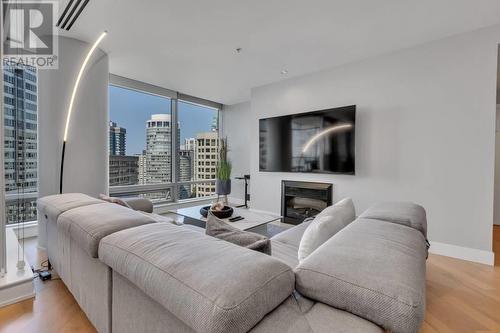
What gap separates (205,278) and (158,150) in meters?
4.54

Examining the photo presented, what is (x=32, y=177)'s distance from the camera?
3.03m

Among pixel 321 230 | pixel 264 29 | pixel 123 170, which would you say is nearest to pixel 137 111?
pixel 123 170

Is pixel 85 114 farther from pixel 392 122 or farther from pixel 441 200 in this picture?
pixel 441 200

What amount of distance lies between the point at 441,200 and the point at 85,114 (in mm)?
4557

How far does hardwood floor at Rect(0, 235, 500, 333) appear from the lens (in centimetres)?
153

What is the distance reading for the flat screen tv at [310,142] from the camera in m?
3.42

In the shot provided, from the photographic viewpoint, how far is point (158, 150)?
4824mm

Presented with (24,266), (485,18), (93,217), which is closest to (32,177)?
(24,266)

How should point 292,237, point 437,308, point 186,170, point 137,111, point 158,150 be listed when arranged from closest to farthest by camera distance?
point 437,308 → point 292,237 → point 137,111 → point 158,150 → point 186,170

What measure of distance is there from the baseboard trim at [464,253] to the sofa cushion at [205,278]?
303cm

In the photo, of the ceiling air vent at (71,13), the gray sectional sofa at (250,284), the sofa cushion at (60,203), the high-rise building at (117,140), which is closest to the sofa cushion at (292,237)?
the gray sectional sofa at (250,284)

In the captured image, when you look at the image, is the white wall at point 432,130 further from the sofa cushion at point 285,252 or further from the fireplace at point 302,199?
the sofa cushion at point 285,252

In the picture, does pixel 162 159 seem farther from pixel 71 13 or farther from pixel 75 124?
pixel 71 13

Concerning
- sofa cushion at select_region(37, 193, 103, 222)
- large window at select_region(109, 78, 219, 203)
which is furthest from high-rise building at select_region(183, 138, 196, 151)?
sofa cushion at select_region(37, 193, 103, 222)
